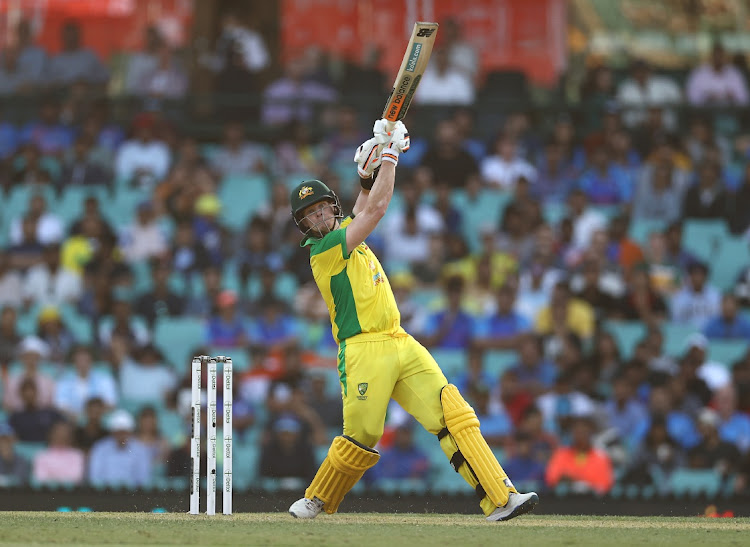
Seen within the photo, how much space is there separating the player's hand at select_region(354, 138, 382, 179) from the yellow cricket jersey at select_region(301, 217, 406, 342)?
40 cm

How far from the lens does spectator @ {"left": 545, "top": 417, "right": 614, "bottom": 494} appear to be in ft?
37.8

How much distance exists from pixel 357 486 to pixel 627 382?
9.50 ft

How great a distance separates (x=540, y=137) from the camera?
616 inches

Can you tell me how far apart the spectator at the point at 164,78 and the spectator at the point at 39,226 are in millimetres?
2328

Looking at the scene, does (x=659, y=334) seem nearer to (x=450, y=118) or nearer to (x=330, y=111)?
(x=450, y=118)

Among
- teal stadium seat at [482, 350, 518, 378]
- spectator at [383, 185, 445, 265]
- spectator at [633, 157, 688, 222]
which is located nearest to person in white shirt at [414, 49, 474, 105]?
spectator at [383, 185, 445, 265]

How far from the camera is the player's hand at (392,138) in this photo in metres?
7.94

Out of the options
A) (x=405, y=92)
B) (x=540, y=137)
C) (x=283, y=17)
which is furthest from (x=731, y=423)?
(x=283, y=17)

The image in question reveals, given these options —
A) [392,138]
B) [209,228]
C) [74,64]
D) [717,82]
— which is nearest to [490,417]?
[209,228]

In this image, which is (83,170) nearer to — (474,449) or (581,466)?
(581,466)

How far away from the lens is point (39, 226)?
14.8 meters

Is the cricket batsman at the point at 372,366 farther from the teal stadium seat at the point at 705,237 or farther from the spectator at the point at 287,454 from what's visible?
the teal stadium seat at the point at 705,237

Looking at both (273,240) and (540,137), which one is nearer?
(273,240)

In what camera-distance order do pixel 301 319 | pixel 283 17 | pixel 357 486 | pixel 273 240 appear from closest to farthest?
pixel 357 486 < pixel 301 319 < pixel 273 240 < pixel 283 17
